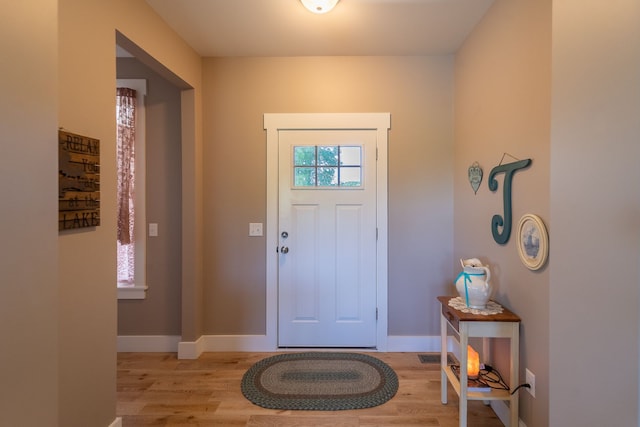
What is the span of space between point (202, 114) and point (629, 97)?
2644mm

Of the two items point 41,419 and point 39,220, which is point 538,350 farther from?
point 39,220

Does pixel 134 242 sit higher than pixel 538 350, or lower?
higher

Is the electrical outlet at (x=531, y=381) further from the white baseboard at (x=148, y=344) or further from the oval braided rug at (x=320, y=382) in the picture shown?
the white baseboard at (x=148, y=344)

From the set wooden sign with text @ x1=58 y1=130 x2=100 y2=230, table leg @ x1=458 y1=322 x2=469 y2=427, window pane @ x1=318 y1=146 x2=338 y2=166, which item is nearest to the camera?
wooden sign with text @ x1=58 y1=130 x2=100 y2=230

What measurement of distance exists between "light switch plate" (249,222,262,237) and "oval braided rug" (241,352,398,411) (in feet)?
3.54

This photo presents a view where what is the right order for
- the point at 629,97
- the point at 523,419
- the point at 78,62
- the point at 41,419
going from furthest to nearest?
the point at 523,419 < the point at 78,62 < the point at 41,419 < the point at 629,97

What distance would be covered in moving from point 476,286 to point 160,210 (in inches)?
100

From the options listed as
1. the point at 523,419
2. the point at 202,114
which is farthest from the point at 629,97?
the point at 202,114

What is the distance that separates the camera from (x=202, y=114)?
8.22 feet

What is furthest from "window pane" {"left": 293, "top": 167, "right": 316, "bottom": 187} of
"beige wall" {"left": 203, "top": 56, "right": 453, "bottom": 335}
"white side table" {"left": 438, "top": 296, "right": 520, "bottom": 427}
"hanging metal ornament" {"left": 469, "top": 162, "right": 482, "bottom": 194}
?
"white side table" {"left": 438, "top": 296, "right": 520, "bottom": 427}

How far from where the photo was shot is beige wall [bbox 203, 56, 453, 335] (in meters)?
2.47

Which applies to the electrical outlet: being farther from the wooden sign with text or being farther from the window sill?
the window sill

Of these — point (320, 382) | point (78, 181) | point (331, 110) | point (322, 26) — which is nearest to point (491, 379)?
point (320, 382)

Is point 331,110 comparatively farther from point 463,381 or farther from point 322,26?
point 463,381
